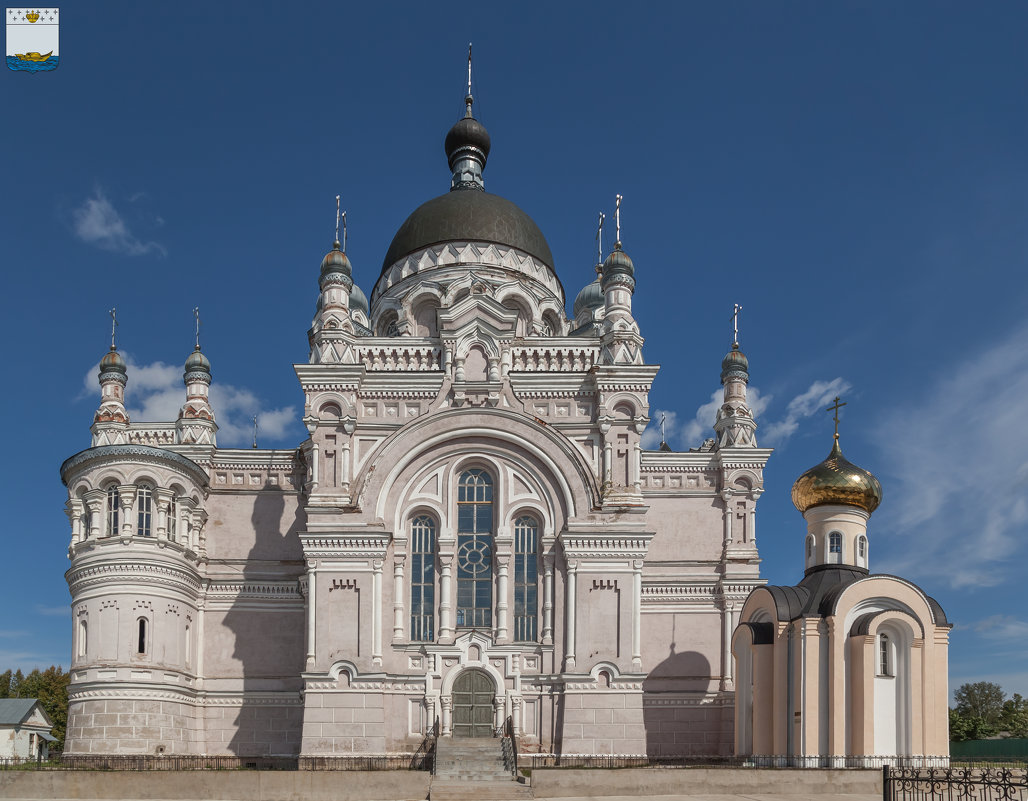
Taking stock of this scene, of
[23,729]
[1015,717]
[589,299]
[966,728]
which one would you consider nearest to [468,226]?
[589,299]

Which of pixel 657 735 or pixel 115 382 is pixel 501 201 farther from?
pixel 657 735

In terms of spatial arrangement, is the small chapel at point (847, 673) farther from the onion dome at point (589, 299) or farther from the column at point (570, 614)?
the onion dome at point (589, 299)

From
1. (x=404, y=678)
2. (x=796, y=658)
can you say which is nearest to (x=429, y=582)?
(x=404, y=678)

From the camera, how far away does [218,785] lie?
2188cm

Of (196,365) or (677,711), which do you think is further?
(196,365)

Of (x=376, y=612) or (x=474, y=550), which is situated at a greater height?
(x=474, y=550)

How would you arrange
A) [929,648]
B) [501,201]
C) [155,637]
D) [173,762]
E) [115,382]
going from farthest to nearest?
1. [501,201]
2. [115,382]
3. [155,637]
4. [173,762]
5. [929,648]

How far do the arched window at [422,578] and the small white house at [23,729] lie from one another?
2205 centimetres

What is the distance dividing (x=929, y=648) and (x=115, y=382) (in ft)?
77.4

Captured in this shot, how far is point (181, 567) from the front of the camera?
29.8 meters

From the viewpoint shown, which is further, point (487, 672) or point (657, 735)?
point (657, 735)

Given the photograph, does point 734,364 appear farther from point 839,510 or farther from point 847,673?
point 847,673

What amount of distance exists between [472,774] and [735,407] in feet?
47.1

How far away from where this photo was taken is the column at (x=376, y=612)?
27.8 meters
